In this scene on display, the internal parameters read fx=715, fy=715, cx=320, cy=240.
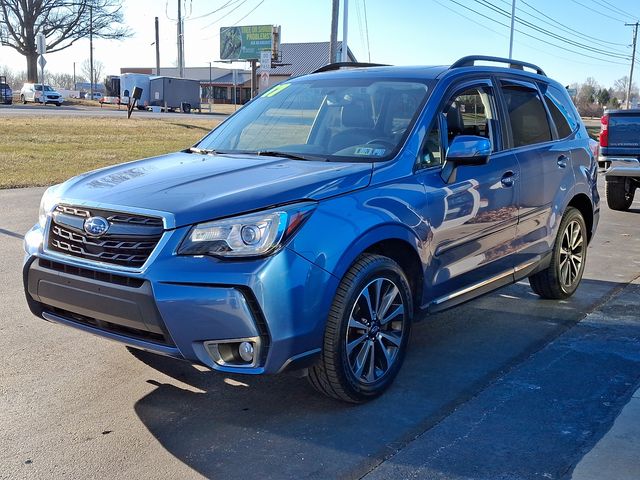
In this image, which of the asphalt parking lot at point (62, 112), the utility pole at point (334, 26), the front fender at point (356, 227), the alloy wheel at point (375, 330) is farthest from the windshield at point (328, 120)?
the asphalt parking lot at point (62, 112)

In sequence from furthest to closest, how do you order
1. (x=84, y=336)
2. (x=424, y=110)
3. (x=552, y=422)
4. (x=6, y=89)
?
(x=6, y=89), (x=84, y=336), (x=424, y=110), (x=552, y=422)

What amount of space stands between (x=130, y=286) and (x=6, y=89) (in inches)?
2018

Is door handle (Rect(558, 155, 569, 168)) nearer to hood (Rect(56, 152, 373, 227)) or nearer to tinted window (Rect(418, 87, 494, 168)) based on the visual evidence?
tinted window (Rect(418, 87, 494, 168))

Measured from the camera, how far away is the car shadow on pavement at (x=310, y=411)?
3.33 metres

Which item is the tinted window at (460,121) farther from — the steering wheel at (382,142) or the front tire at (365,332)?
the front tire at (365,332)

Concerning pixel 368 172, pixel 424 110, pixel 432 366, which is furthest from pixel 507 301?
pixel 368 172

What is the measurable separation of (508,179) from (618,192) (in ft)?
24.5

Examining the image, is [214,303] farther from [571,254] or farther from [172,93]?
[172,93]

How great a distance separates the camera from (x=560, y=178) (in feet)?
18.5

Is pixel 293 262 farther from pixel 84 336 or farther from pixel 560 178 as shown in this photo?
pixel 560 178

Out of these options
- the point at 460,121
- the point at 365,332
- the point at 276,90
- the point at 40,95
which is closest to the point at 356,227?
the point at 365,332

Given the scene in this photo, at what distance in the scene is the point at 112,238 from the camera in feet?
11.5

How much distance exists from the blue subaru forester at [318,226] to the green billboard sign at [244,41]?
74.7m

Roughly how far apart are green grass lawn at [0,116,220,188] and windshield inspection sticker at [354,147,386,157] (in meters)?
9.13
